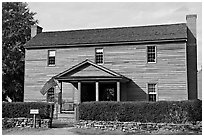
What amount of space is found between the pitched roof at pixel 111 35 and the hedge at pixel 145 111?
30.0ft

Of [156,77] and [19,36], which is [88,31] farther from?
[19,36]

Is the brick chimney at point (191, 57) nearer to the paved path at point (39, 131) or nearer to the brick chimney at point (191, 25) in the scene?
the brick chimney at point (191, 25)

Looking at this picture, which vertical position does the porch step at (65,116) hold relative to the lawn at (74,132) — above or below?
above

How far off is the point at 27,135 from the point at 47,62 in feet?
40.9

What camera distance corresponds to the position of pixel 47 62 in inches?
1153

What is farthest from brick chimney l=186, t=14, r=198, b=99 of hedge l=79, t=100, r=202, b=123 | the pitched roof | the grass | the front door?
the grass

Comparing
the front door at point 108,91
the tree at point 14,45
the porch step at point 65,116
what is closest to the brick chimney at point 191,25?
the front door at point 108,91

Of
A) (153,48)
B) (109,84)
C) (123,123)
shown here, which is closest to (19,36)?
(109,84)

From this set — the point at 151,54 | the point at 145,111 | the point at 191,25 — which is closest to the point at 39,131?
the point at 145,111

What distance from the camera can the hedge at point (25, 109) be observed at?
20.2 metres

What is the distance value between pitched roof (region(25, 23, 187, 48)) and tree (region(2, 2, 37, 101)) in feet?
24.5

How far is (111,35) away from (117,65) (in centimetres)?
308

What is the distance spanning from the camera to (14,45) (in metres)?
38.6

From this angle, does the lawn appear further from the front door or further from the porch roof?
the front door
